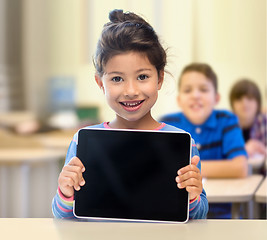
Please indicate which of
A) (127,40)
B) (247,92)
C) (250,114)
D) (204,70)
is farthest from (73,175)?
(247,92)

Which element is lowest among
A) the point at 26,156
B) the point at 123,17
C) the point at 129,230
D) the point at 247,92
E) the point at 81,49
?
the point at 26,156

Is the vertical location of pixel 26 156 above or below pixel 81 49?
below

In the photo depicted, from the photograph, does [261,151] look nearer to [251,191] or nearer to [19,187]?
[251,191]

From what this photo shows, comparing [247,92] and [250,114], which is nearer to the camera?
[250,114]

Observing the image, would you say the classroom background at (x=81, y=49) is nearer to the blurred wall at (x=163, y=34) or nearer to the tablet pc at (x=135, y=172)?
the blurred wall at (x=163, y=34)

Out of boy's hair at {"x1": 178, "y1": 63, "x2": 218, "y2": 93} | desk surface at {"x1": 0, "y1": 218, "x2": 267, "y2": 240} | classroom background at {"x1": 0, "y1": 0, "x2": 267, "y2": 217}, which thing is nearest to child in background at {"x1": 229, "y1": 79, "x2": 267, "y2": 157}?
boy's hair at {"x1": 178, "y1": 63, "x2": 218, "y2": 93}

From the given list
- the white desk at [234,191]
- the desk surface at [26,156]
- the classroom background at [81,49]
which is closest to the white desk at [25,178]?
the desk surface at [26,156]

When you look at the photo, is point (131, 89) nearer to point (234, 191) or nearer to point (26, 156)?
point (234, 191)

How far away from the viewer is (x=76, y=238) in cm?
88

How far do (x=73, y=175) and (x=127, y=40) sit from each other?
1.00ft

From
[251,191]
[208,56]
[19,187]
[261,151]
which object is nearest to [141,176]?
[251,191]

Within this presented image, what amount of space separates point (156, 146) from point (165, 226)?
0.48ft

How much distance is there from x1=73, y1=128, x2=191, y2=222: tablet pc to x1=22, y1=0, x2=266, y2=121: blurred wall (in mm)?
4624

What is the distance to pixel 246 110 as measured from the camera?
311cm
